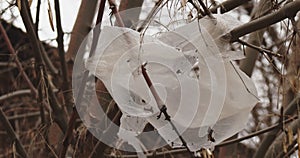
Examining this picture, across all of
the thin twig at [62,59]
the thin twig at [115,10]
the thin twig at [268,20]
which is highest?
the thin twig at [115,10]

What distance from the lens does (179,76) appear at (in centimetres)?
105

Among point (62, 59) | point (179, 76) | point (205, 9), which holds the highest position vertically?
point (205, 9)

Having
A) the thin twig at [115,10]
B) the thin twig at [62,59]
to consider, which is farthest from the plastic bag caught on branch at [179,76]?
the thin twig at [62,59]

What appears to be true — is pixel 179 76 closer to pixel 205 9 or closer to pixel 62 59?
pixel 205 9

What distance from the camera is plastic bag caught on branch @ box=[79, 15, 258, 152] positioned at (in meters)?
1.02

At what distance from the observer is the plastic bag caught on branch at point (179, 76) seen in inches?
40.2

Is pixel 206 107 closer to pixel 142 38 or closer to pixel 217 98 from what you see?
pixel 217 98

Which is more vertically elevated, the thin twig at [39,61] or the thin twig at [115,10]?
the thin twig at [115,10]

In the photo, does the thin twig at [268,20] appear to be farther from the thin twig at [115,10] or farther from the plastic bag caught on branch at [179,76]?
the thin twig at [115,10]

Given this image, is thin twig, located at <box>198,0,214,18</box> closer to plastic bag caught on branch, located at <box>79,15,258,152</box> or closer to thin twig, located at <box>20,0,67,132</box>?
plastic bag caught on branch, located at <box>79,15,258,152</box>

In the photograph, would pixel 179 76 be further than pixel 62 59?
No

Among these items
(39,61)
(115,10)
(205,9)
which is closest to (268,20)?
(205,9)

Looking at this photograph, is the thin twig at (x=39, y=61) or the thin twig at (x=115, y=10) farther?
the thin twig at (x=39, y=61)

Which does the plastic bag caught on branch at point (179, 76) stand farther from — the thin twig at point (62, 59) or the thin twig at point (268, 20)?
the thin twig at point (62, 59)
